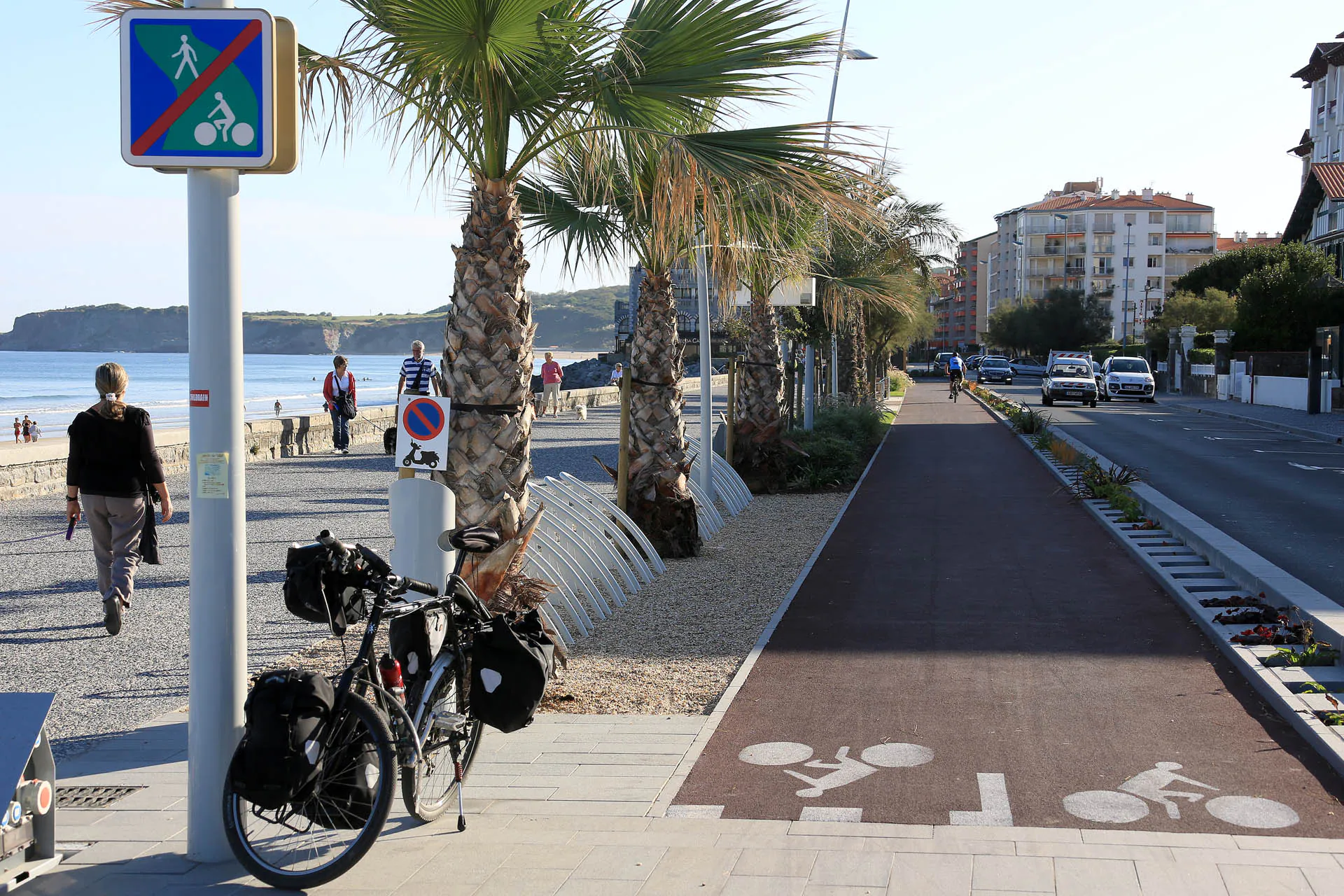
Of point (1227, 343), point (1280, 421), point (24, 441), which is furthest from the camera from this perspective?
point (1227, 343)

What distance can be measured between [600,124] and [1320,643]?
4.90 m

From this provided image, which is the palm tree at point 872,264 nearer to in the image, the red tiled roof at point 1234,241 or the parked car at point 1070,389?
the parked car at point 1070,389

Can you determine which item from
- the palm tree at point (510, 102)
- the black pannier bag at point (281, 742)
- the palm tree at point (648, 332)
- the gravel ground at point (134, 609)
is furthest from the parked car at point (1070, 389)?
the black pannier bag at point (281, 742)

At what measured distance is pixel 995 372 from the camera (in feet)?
238

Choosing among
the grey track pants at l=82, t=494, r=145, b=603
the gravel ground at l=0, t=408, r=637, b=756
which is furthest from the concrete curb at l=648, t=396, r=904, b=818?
the grey track pants at l=82, t=494, r=145, b=603

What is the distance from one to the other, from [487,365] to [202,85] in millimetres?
2785

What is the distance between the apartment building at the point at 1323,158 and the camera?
5416cm

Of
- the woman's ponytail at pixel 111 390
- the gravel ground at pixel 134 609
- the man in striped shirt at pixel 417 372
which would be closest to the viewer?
the gravel ground at pixel 134 609

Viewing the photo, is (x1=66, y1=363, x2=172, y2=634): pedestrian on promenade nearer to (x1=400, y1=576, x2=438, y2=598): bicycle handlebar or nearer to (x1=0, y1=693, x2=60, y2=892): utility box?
(x1=400, y1=576, x2=438, y2=598): bicycle handlebar

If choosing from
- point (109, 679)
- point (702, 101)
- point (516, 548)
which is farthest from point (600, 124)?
point (109, 679)

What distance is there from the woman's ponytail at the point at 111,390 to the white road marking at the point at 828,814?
5135 mm

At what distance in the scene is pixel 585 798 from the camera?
4.69 meters

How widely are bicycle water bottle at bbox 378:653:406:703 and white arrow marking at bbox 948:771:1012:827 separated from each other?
202cm

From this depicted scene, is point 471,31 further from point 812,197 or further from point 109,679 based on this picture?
point 109,679
